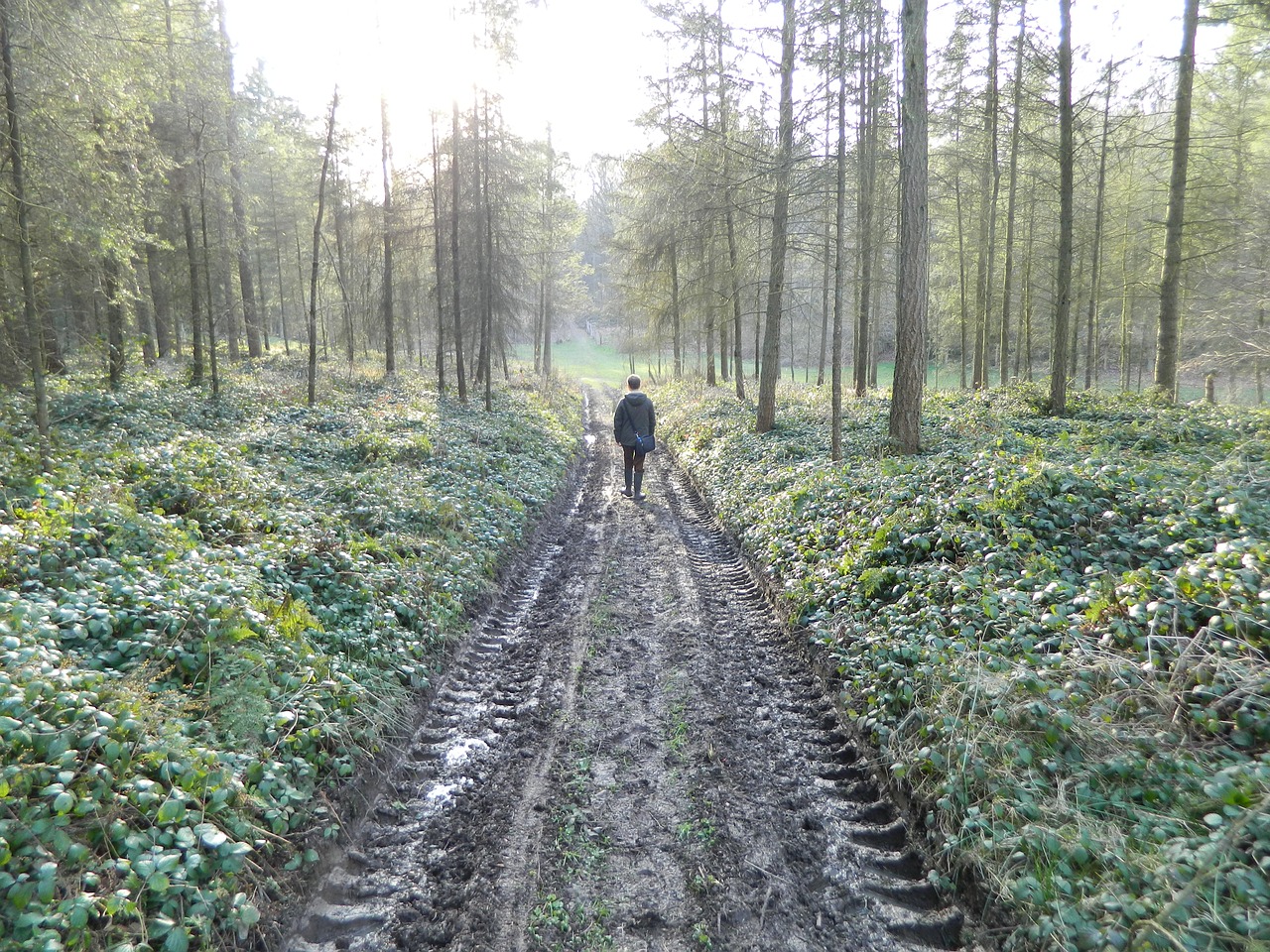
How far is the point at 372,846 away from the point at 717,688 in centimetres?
290

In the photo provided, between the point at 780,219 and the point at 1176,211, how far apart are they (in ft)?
24.8

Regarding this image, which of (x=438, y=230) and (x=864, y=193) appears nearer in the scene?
(x=864, y=193)

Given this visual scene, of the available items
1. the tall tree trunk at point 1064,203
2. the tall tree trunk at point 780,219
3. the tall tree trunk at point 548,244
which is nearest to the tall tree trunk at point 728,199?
the tall tree trunk at point 780,219

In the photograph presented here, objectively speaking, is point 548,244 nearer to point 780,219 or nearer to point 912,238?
point 780,219

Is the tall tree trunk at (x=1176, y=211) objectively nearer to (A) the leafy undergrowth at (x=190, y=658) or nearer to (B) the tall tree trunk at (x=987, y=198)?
(B) the tall tree trunk at (x=987, y=198)

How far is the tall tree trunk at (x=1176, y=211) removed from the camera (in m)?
11.7

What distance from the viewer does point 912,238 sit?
9531mm

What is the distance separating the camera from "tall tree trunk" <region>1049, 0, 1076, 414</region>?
1127 cm

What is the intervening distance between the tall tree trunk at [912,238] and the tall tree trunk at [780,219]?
8.82 ft

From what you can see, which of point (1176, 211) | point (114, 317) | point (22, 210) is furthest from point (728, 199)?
point (114, 317)

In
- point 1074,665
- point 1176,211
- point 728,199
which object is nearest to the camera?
point 1074,665

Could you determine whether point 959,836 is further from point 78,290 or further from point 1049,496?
point 78,290

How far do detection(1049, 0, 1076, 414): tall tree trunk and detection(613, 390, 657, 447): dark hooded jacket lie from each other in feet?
26.3

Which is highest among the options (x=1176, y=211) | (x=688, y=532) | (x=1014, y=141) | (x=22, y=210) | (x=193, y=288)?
(x=1014, y=141)
